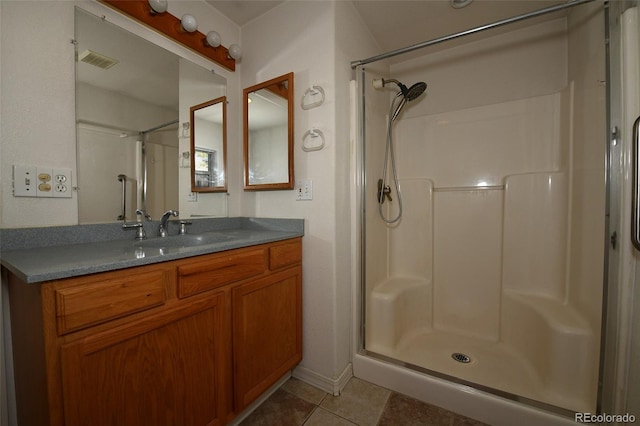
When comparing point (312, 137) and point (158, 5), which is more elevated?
point (158, 5)

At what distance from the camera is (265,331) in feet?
4.15

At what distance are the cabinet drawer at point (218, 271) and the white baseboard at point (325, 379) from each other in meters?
0.78

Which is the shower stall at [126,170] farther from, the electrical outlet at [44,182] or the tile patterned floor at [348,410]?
the tile patterned floor at [348,410]

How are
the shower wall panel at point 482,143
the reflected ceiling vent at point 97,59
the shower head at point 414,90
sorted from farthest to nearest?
1. the shower head at point 414,90
2. the shower wall panel at point 482,143
3. the reflected ceiling vent at point 97,59

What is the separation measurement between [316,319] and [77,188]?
54.3 inches

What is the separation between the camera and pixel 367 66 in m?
1.70

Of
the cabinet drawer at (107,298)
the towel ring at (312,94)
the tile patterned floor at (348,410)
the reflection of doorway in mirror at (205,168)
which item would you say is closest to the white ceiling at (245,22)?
the reflection of doorway in mirror at (205,168)

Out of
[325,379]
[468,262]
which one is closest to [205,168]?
[325,379]

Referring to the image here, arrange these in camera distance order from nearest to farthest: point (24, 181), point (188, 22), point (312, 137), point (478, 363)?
point (24, 181) < point (188, 22) < point (312, 137) < point (478, 363)

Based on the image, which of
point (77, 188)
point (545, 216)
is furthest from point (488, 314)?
point (77, 188)

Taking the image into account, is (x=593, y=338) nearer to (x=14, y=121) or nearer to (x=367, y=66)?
(x=367, y=66)

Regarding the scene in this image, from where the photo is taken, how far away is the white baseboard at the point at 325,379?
4.67 feet

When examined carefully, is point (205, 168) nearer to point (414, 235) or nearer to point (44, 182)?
point (44, 182)

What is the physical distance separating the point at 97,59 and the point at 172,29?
0.46 meters
